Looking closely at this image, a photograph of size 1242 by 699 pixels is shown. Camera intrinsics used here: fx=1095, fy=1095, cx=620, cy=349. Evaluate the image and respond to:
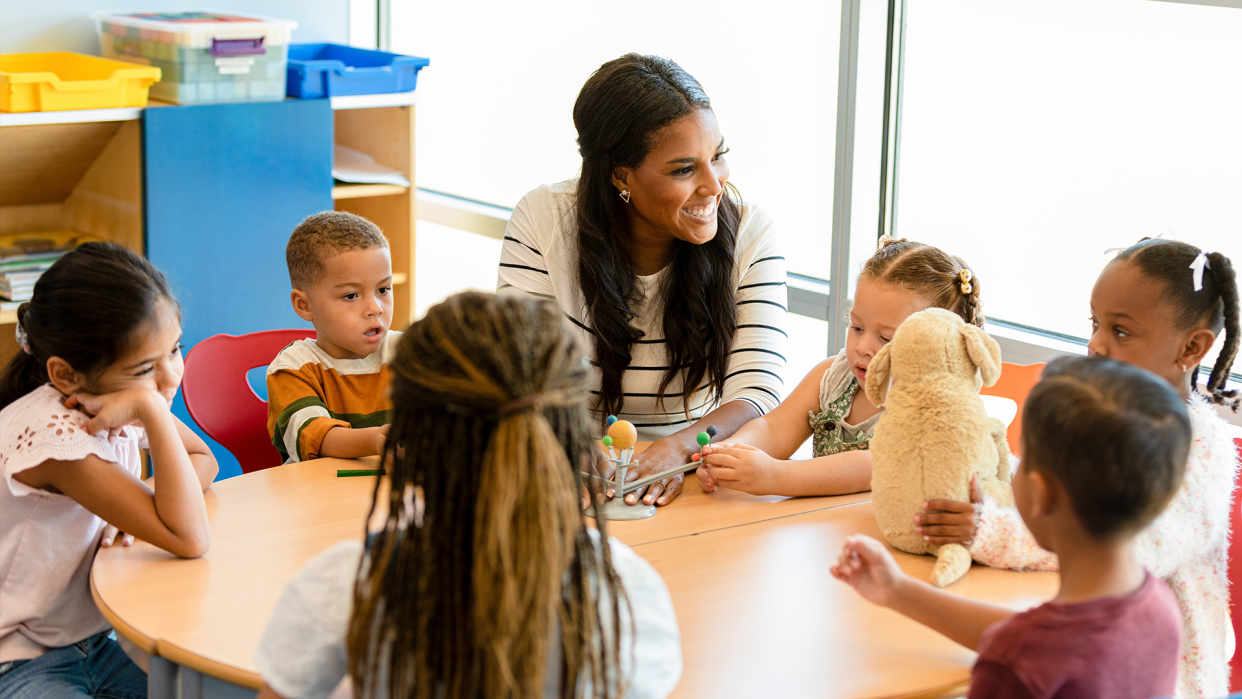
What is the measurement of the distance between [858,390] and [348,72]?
2.00 metres

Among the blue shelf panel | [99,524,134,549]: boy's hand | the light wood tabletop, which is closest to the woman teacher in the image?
the light wood tabletop

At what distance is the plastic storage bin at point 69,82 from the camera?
2629 mm

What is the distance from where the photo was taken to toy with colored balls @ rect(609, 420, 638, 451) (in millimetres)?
1621

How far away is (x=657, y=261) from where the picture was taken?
2176 millimetres

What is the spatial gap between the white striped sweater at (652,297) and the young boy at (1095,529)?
1090 mm

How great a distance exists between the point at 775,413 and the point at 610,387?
34 cm

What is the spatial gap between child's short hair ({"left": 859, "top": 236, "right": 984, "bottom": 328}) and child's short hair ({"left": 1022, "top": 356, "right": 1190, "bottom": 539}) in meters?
0.73

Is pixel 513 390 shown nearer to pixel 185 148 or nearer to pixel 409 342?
pixel 409 342

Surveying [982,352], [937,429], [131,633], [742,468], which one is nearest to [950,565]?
[937,429]

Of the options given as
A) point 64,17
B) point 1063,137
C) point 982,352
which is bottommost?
point 982,352

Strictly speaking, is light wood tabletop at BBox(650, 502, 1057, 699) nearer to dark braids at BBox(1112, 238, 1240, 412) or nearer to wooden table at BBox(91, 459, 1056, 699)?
wooden table at BBox(91, 459, 1056, 699)

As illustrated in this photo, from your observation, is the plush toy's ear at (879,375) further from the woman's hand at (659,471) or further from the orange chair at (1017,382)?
the orange chair at (1017,382)

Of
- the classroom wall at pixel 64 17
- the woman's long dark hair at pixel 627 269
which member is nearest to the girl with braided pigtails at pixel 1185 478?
the woman's long dark hair at pixel 627 269

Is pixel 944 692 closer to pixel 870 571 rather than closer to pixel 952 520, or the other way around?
pixel 870 571
